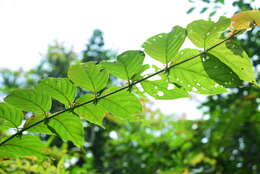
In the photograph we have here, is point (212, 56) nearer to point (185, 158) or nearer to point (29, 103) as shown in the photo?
point (29, 103)

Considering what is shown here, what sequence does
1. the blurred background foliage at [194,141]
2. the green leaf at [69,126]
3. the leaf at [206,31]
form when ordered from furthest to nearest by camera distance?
1. the blurred background foliage at [194,141]
2. the green leaf at [69,126]
3. the leaf at [206,31]

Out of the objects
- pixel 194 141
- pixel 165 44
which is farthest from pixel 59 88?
pixel 194 141

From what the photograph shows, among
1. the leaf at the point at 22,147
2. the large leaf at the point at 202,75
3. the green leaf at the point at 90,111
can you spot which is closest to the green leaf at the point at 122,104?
the green leaf at the point at 90,111

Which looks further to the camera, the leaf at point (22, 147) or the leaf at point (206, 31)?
the leaf at point (22, 147)

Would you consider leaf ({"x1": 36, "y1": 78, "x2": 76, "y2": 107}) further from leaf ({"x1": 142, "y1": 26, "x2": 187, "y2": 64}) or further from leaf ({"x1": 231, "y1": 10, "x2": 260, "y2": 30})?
leaf ({"x1": 231, "y1": 10, "x2": 260, "y2": 30})

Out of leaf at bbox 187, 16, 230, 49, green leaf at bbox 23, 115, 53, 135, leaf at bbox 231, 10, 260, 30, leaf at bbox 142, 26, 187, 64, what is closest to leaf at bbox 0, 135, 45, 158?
green leaf at bbox 23, 115, 53, 135

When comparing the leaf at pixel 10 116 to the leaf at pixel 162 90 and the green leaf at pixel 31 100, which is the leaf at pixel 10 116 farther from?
the leaf at pixel 162 90
